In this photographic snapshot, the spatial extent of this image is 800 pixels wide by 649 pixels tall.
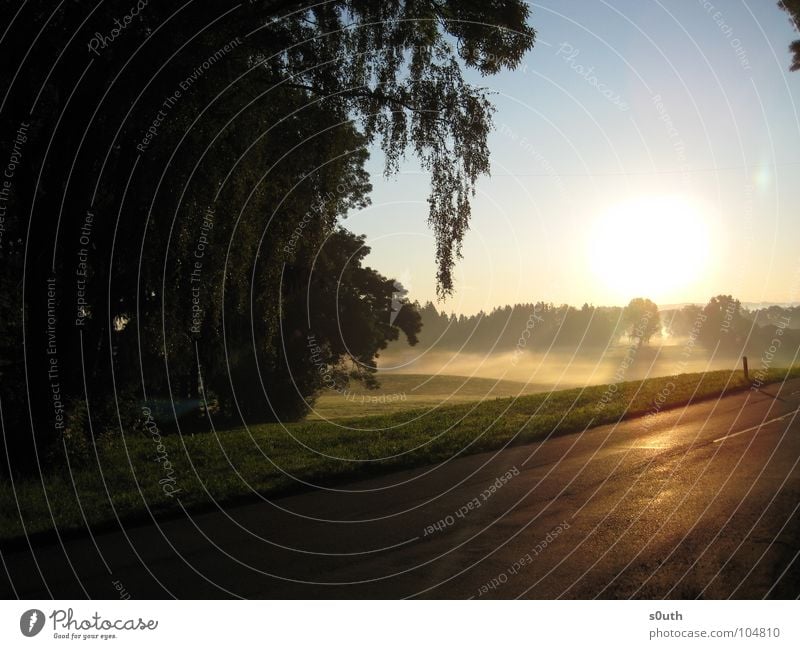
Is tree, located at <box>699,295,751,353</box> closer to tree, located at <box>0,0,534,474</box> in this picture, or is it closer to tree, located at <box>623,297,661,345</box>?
tree, located at <box>623,297,661,345</box>

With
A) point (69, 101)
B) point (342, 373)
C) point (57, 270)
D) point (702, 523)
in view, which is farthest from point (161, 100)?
point (342, 373)

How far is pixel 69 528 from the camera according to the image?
8875 millimetres

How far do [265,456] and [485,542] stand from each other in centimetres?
770

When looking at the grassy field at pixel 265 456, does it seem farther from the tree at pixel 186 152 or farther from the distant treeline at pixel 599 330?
the distant treeline at pixel 599 330

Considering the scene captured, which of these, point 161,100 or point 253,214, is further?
point 253,214

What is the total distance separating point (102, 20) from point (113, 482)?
24.8 ft

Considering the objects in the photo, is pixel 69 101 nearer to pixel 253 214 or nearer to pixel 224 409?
pixel 253 214

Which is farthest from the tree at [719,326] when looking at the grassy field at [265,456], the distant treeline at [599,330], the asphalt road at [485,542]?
the asphalt road at [485,542]

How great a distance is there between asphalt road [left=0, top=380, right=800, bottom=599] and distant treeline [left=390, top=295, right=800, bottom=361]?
118739 millimetres

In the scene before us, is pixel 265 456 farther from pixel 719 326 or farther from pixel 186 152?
pixel 719 326

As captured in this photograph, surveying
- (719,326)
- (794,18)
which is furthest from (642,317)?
(794,18)

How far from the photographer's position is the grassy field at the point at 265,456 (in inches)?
399

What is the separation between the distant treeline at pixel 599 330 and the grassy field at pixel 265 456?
358 feet

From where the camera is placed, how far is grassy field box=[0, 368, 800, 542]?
33.3 feet
